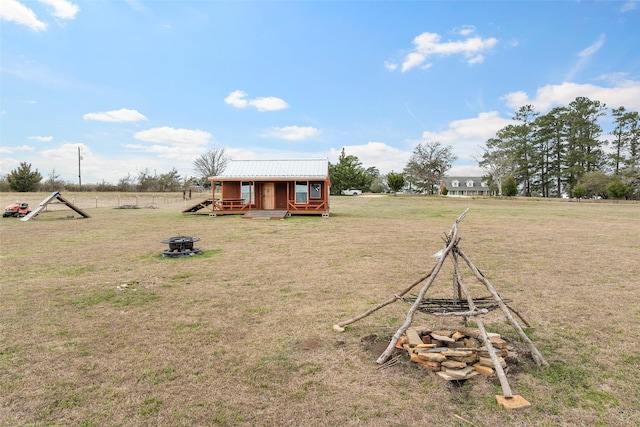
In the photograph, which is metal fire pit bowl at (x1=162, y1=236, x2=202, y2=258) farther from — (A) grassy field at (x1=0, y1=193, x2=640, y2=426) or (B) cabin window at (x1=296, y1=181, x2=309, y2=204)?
(B) cabin window at (x1=296, y1=181, x2=309, y2=204)

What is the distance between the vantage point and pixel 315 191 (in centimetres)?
2409

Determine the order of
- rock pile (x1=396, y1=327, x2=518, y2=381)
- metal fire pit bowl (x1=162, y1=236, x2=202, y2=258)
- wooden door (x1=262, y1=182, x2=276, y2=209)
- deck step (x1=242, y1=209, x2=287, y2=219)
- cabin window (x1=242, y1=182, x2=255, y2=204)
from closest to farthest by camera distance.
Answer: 1. rock pile (x1=396, y1=327, x2=518, y2=381)
2. metal fire pit bowl (x1=162, y1=236, x2=202, y2=258)
3. deck step (x1=242, y1=209, x2=287, y2=219)
4. cabin window (x1=242, y1=182, x2=255, y2=204)
5. wooden door (x1=262, y1=182, x2=276, y2=209)

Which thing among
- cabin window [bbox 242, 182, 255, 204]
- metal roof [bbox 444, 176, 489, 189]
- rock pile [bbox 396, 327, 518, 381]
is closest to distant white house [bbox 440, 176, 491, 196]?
metal roof [bbox 444, 176, 489, 189]

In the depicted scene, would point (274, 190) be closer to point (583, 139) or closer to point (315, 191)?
point (315, 191)

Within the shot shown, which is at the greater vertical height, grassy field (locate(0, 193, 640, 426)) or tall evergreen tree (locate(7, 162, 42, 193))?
tall evergreen tree (locate(7, 162, 42, 193))

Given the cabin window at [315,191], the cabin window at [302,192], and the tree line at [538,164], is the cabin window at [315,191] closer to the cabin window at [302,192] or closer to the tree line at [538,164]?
the cabin window at [302,192]

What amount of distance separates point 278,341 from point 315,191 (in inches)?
766

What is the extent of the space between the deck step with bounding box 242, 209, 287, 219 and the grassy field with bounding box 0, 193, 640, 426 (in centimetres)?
1081

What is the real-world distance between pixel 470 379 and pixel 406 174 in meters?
64.7

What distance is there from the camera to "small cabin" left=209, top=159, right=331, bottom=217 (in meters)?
23.4

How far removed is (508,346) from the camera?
4.62 meters

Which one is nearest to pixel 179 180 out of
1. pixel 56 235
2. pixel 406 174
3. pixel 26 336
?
pixel 406 174

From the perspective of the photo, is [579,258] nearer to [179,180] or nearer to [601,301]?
[601,301]

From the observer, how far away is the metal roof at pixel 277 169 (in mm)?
23672
